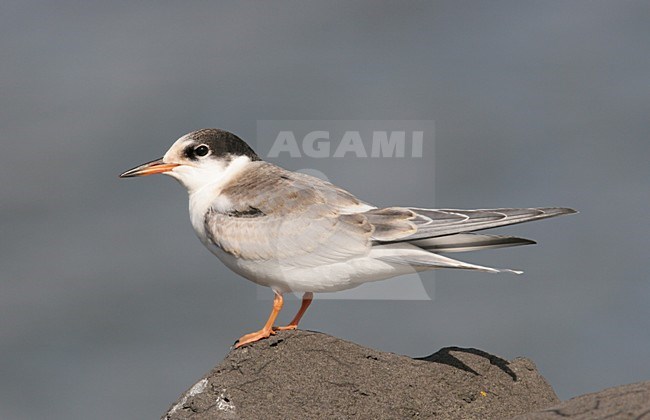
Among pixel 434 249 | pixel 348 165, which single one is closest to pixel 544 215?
pixel 434 249

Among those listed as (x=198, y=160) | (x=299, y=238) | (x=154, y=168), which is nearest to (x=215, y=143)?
(x=198, y=160)

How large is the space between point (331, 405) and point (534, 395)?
6.00 ft

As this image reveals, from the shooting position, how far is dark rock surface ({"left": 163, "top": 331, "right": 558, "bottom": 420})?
8.68m

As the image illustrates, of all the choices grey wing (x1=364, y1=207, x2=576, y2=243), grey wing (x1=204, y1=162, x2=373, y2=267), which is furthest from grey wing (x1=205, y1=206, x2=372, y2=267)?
grey wing (x1=364, y1=207, x2=576, y2=243)

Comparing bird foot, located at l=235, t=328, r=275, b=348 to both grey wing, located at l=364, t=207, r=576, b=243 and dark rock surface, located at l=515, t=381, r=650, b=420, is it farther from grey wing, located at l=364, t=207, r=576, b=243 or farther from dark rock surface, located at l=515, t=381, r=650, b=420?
dark rock surface, located at l=515, t=381, r=650, b=420

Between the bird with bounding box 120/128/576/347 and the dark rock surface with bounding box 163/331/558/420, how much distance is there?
347 mm

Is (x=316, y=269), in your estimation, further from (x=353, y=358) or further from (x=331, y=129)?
(x=331, y=129)

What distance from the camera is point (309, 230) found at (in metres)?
9.30

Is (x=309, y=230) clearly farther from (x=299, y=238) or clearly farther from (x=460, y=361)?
(x=460, y=361)

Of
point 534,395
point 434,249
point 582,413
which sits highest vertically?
point 434,249

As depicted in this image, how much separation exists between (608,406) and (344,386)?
2.30 meters

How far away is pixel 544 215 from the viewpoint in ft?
28.3

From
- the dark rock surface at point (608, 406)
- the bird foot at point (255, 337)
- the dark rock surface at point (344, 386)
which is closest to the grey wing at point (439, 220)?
the dark rock surface at point (344, 386)

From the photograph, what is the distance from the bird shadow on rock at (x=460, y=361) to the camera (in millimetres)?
9328
